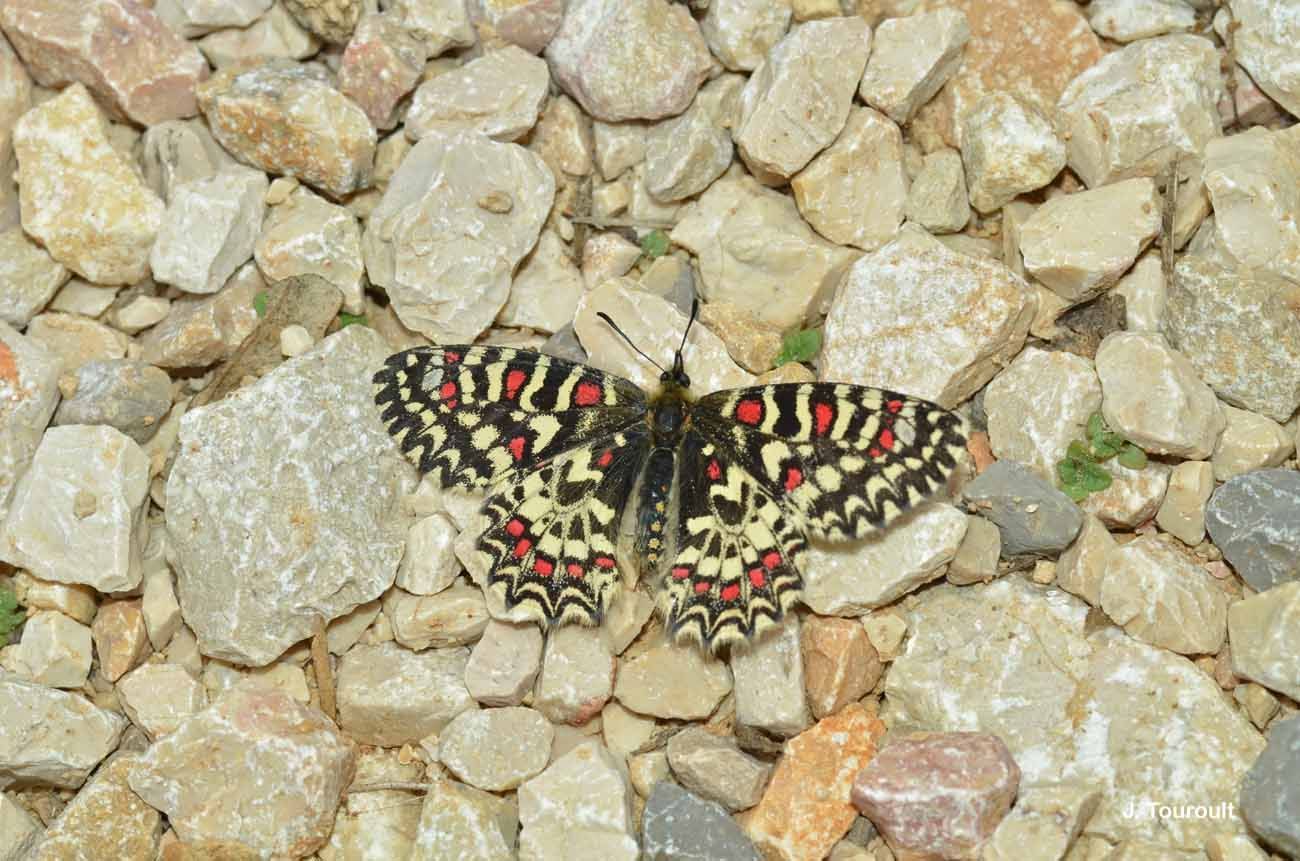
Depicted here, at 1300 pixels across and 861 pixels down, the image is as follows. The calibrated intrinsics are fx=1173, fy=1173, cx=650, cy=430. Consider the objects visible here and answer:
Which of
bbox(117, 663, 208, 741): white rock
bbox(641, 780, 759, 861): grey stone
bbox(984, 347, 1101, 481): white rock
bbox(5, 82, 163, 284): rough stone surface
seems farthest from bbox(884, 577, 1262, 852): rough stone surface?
bbox(5, 82, 163, 284): rough stone surface

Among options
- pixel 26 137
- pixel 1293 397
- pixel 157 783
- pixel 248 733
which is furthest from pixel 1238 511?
pixel 26 137

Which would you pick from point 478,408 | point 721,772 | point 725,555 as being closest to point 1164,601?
point 725,555

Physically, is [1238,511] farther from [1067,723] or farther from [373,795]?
[373,795]

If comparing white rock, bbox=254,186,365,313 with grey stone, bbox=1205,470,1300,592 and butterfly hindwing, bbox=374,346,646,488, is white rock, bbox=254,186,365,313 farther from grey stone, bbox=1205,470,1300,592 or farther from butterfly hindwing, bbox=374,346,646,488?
grey stone, bbox=1205,470,1300,592

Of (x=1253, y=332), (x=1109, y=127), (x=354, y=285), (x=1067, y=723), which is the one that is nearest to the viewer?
(x=1067, y=723)

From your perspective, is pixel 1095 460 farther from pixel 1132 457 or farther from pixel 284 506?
pixel 284 506

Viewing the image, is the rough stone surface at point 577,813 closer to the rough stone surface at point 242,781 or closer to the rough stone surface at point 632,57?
the rough stone surface at point 242,781
